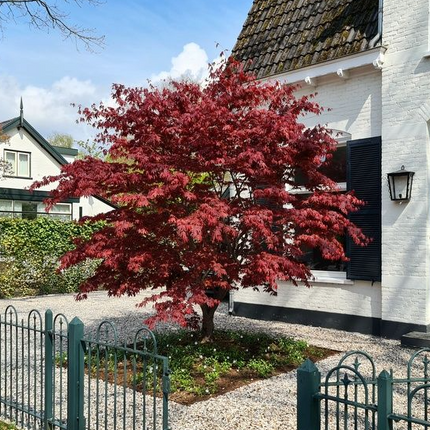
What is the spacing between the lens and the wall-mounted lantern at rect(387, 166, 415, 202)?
25.3 feet

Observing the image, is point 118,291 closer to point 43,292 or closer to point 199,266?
point 199,266

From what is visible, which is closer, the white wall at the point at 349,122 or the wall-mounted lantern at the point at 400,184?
the wall-mounted lantern at the point at 400,184

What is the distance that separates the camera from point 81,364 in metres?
4.07

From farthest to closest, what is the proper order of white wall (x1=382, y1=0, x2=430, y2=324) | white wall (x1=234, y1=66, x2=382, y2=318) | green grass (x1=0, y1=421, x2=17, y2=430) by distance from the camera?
white wall (x1=234, y1=66, x2=382, y2=318)
white wall (x1=382, y1=0, x2=430, y2=324)
green grass (x1=0, y1=421, x2=17, y2=430)

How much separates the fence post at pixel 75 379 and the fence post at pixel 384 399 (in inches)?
100

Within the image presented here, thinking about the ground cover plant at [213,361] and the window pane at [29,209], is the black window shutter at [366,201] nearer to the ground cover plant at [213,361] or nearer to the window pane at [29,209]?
the ground cover plant at [213,361]

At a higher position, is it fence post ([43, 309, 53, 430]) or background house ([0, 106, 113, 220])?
background house ([0, 106, 113, 220])

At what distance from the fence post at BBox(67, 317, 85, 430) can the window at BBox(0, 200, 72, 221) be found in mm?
16598

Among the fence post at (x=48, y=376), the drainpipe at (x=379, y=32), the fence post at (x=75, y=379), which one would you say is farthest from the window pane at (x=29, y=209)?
the fence post at (x=75, y=379)

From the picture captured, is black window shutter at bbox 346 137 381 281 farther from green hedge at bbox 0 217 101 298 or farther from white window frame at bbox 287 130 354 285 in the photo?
green hedge at bbox 0 217 101 298

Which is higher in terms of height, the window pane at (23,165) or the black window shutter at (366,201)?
the window pane at (23,165)

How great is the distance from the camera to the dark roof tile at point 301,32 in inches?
339

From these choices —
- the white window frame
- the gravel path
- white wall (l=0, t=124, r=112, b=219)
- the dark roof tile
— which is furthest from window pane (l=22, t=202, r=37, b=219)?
the white window frame

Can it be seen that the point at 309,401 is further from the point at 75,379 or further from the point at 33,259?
the point at 33,259
